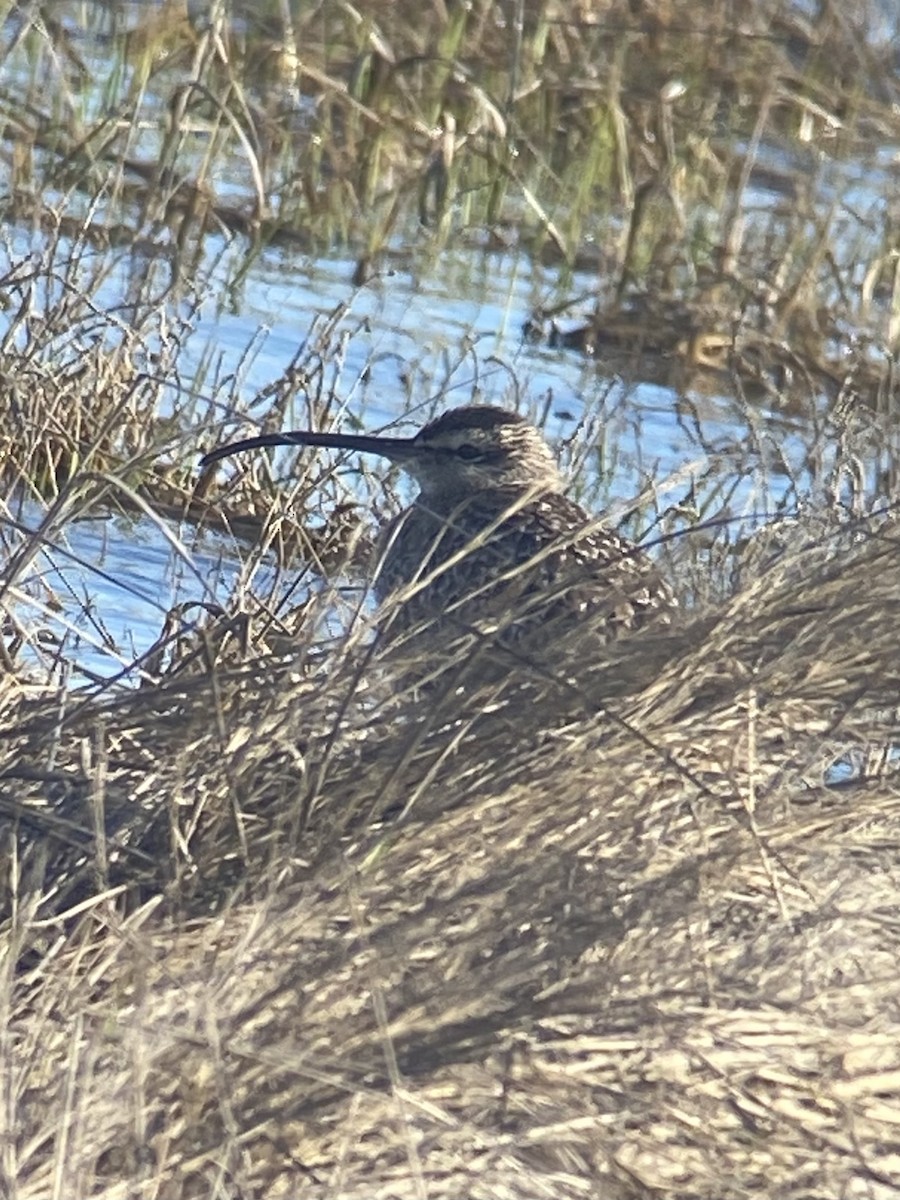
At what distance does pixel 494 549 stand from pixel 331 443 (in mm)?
734

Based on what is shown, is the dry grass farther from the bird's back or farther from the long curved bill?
the long curved bill

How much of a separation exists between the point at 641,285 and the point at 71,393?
385 centimetres

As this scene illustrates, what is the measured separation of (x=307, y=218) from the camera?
32.7 ft

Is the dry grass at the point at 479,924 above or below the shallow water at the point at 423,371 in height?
above

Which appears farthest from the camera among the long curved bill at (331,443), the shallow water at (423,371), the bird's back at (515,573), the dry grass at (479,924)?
the shallow water at (423,371)

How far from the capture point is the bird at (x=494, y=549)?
422 cm

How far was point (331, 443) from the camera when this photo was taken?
238 inches

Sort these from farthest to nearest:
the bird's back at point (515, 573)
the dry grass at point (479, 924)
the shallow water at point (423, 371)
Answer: the shallow water at point (423, 371) → the bird's back at point (515, 573) → the dry grass at point (479, 924)

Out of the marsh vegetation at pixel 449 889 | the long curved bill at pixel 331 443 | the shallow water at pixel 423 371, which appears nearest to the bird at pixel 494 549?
the long curved bill at pixel 331 443

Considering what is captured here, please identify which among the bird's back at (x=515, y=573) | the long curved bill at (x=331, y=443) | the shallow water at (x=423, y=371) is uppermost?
the bird's back at (x=515, y=573)

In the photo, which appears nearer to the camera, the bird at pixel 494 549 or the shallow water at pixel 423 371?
the bird at pixel 494 549

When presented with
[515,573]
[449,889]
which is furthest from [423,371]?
[449,889]

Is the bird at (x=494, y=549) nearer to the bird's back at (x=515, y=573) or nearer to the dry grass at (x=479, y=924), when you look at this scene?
the bird's back at (x=515, y=573)

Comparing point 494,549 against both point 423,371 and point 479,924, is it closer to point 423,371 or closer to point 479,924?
point 479,924
